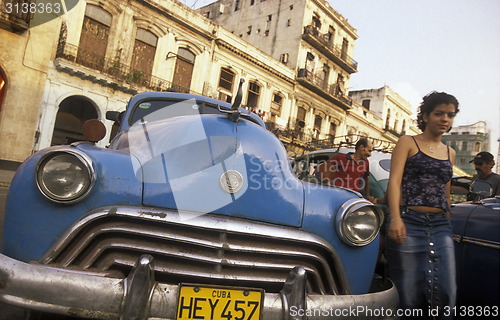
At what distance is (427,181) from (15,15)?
13.0 meters

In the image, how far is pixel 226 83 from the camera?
1731 centimetres

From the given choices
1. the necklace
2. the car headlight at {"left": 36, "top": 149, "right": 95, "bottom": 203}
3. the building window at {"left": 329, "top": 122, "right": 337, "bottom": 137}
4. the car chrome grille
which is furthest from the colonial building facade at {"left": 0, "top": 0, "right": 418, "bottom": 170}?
the car headlight at {"left": 36, "top": 149, "right": 95, "bottom": 203}

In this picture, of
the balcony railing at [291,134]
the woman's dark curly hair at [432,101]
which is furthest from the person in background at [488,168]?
the balcony railing at [291,134]

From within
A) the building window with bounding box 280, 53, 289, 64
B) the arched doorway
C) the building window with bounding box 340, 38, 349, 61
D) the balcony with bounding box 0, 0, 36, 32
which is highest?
the building window with bounding box 340, 38, 349, 61

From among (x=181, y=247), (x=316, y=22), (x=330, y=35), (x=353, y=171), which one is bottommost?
(x=181, y=247)

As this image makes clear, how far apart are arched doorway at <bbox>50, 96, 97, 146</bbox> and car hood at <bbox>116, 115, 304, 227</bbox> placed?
478 inches

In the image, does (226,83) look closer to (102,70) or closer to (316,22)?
(102,70)

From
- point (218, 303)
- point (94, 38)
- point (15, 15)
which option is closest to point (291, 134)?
point (94, 38)

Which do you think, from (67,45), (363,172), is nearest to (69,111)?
(67,45)

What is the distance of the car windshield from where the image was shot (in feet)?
10.7

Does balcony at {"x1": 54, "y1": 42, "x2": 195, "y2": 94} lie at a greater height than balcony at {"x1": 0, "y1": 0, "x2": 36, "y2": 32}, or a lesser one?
lesser

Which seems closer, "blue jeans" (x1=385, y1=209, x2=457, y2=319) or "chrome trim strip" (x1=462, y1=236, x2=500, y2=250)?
"blue jeans" (x1=385, y1=209, x2=457, y2=319)

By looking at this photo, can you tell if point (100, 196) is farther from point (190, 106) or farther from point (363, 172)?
point (363, 172)

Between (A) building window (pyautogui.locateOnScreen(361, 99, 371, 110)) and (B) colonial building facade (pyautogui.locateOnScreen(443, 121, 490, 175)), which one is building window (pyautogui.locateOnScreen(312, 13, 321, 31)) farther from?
(B) colonial building facade (pyautogui.locateOnScreen(443, 121, 490, 175))
